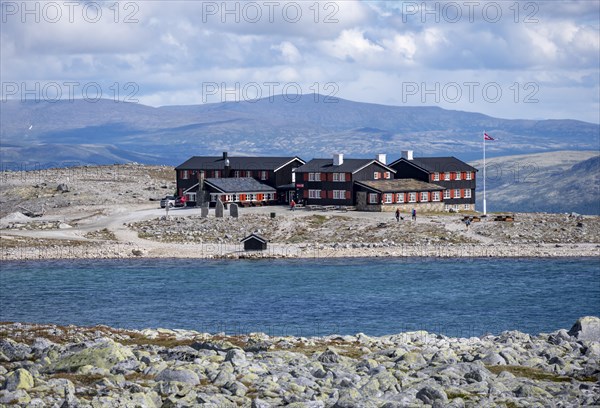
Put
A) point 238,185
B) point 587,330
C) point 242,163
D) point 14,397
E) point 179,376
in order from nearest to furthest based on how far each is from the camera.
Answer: point 14,397 < point 179,376 < point 587,330 < point 238,185 < point 242,163

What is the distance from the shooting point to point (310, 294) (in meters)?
76.9

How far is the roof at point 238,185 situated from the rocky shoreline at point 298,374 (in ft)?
231

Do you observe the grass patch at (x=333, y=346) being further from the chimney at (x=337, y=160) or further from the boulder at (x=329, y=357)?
the chimney at (x=337, y=160)

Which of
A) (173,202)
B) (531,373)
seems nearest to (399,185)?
(173,202)

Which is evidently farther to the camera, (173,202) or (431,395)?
(173,202)

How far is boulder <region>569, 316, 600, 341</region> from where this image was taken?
159 feet

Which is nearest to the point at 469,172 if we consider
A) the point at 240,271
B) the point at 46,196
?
the point at 240,271

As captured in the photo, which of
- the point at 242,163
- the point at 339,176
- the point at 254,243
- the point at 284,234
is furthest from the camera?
the point at 242,163

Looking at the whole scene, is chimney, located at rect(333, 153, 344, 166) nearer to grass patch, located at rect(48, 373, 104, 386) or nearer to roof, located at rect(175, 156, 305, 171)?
roof, located at rect(175, 156, 305, 171)

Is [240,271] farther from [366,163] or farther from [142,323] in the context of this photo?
[366,163]

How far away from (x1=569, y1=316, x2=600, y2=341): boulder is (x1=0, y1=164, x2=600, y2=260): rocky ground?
46711mm

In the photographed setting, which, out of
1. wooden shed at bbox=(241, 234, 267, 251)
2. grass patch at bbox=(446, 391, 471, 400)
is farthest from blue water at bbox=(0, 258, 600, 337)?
grass patch at bbox=(446, 391, 471, 400)

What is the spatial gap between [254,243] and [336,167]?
22144mm

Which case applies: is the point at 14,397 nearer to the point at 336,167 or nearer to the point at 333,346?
the point at 333,346
